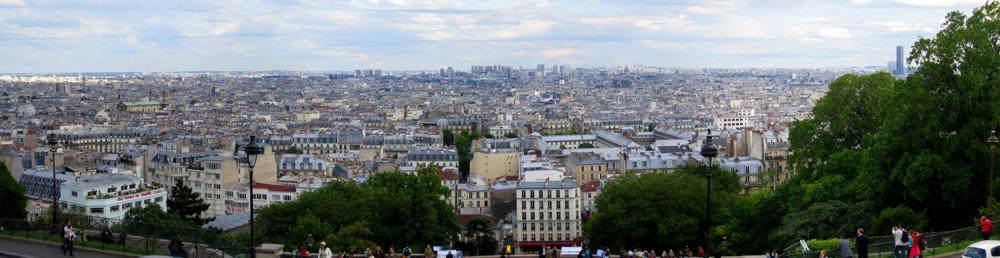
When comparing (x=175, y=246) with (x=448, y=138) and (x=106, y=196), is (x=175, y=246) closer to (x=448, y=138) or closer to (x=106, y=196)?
(x=106, y=196)

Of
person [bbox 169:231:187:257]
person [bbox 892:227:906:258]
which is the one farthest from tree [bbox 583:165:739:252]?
person [bbox 169:231:187:257]

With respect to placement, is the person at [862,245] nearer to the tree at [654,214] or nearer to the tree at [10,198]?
the tree at [654,214]

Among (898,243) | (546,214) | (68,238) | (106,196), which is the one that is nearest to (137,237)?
(68,238)

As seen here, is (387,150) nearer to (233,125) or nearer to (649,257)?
(233,125)

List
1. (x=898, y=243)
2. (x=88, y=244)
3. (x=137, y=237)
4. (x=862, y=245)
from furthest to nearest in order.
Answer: (x=137, y=237), (x=88, y=244), (x=898, y=243), (x=862, y=245)

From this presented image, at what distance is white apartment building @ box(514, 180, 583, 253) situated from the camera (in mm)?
43531

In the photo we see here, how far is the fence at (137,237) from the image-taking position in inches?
659

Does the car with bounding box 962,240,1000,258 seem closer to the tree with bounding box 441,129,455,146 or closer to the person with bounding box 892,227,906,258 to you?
the person with bounding box 892,227,906,258

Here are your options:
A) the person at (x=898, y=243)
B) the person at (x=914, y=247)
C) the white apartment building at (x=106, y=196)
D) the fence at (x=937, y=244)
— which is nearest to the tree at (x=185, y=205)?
the white apartment building at (x=106, y=196)

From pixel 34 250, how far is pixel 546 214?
28935 mm

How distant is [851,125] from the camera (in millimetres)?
29891

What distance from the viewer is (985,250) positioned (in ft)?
45.0

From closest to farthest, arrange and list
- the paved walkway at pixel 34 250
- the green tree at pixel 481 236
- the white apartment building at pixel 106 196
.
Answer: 1. the paved walkway at pixel 34 250
2. the green tree at pixel 481 236
3. the white apartment building at pixel 106 196

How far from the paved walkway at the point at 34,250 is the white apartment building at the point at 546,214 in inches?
1091
